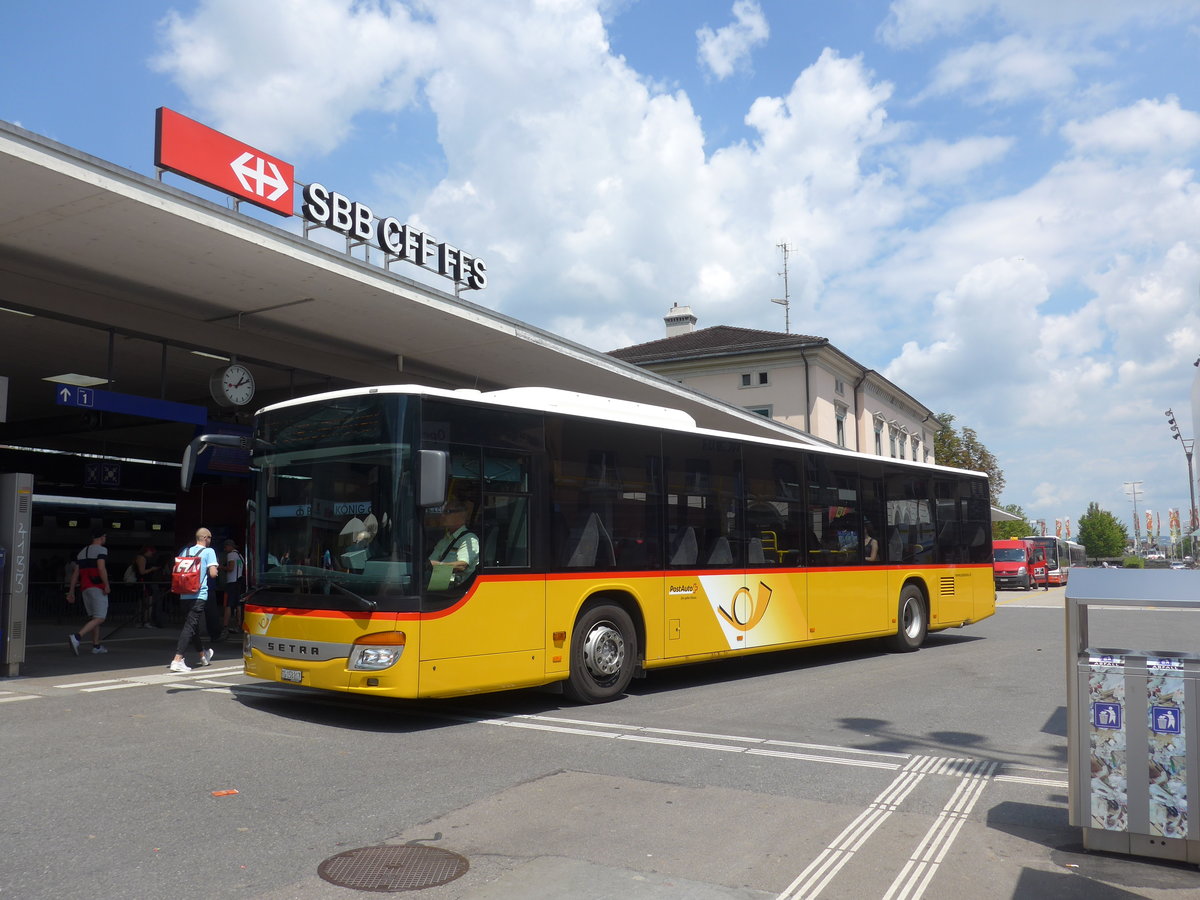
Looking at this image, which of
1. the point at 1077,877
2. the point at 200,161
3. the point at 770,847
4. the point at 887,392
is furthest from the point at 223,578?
the point at 887,392

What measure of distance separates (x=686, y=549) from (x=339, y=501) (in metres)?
4.14

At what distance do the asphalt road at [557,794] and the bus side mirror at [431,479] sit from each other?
197 cm

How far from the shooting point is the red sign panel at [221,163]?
12.0m

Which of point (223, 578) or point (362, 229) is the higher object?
point (362, 229)

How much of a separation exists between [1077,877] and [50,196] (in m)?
10.7

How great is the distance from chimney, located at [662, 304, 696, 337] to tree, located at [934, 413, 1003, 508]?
87.7 ft

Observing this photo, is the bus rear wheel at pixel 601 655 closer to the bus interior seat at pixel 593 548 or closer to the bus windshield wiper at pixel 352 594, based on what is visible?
the bus interior seat at pixel 593 548

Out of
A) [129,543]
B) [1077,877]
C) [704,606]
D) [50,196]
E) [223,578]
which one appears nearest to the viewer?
[1077,877]

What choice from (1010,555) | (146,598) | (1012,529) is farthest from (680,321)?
(1012,529)

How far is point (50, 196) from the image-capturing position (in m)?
10.1

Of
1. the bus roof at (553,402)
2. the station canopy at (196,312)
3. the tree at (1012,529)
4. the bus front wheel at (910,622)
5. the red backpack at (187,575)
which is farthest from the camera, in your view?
the tree at (1012,529)

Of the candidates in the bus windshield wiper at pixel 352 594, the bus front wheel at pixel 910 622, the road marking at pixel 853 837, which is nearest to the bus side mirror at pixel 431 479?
the bus windshield wiper at pixel 352 594

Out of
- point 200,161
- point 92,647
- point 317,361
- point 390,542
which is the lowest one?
point 92,647

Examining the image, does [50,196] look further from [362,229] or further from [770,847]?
[770,847]
